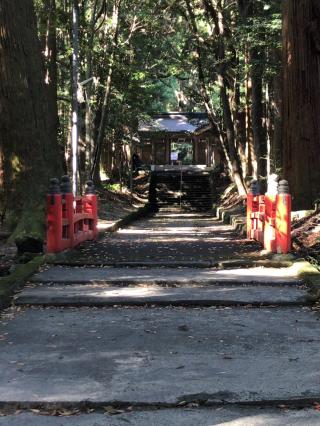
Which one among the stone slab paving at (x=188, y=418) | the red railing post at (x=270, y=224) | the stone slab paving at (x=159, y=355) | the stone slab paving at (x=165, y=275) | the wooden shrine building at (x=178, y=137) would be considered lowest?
the stone slab paving at (x=188, y=418)

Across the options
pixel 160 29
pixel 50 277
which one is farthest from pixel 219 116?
pixel 50 277

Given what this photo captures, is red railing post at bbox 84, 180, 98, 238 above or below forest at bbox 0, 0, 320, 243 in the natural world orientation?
below

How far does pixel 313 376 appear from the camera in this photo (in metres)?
4.26

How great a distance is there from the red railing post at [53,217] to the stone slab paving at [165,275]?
0.53 meters

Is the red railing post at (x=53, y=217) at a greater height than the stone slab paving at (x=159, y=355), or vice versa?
the red railing post at (x=53, y=217)

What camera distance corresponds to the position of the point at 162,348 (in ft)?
16.4

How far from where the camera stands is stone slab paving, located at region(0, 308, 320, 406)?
155 inches

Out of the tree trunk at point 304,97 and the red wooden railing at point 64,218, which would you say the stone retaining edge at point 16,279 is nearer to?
the red wooden railing at point 64,218

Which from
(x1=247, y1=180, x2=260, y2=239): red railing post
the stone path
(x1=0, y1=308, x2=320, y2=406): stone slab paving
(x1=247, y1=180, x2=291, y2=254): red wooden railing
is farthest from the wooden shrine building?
(x1=0, y1=308, x2=320, y2=406): stone slab paving

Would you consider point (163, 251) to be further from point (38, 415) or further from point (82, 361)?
point (38, 415)

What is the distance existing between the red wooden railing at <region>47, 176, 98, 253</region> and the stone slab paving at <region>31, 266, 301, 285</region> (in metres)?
0.62

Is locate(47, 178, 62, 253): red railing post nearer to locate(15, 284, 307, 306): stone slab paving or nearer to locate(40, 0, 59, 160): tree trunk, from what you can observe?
locate(15, 284, 307, 306): stone slab paving

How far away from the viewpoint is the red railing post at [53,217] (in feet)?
29.9

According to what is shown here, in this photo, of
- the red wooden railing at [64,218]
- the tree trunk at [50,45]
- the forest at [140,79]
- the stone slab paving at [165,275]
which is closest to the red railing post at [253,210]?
the forest at [140,79]
